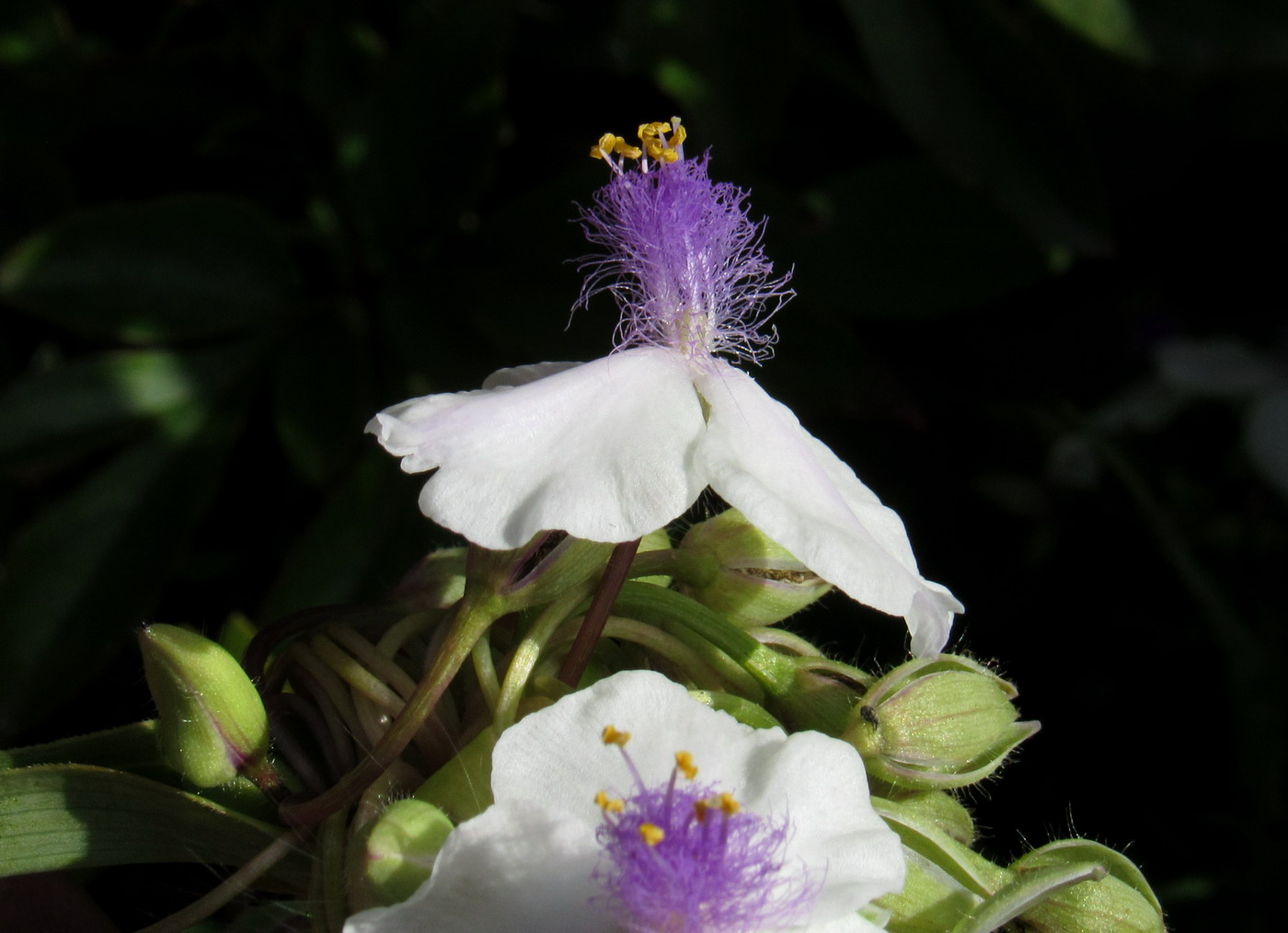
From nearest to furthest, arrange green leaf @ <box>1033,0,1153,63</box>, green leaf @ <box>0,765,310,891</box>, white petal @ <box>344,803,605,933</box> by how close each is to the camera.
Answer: white petal @ <box>344,803,605,933</box> < green leaf @ <box>0,765,310,891</box> < green leaf @ <box>1033,0,1153,63</box>

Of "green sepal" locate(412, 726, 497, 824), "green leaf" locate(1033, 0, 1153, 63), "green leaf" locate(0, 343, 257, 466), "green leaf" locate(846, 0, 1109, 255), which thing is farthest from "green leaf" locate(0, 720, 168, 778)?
"green leaf" locate(1033, 0, 1153, 63)

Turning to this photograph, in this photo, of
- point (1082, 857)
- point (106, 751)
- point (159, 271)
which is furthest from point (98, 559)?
point (1082, 857)

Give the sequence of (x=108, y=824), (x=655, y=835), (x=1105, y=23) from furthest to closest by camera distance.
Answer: (x=1105, y=23), (x=108, y=824), (x=655, y=835)

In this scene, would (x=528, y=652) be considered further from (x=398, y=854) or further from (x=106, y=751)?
(x=106, y=751)

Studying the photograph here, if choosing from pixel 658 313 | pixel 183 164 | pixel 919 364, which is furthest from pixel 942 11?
pixel 183 164

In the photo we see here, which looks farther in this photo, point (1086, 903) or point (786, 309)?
point (786, 309)

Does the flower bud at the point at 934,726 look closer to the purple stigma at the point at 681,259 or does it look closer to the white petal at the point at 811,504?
the white petal at the point at 811,504

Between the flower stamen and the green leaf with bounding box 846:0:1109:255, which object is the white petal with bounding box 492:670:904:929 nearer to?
the flower stamen
